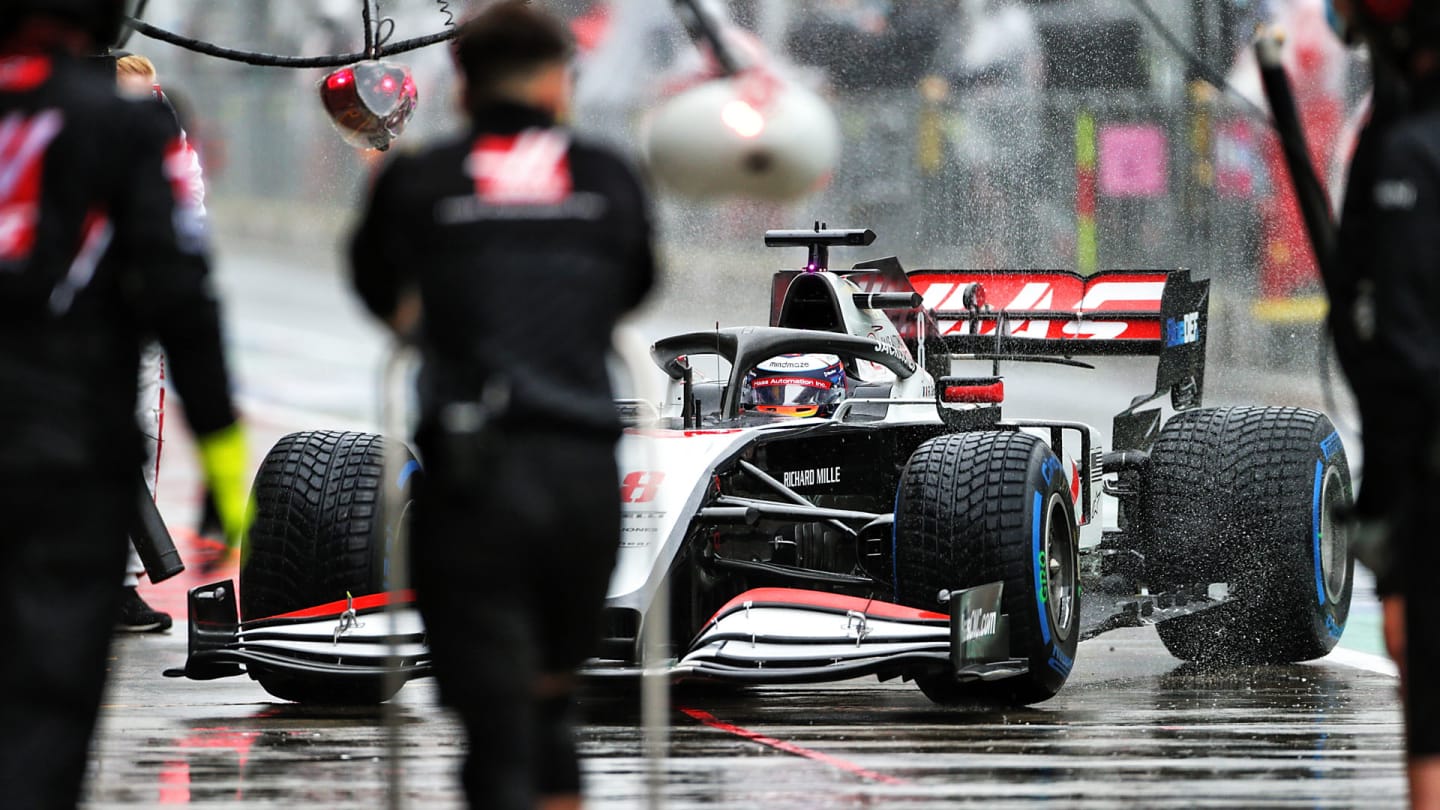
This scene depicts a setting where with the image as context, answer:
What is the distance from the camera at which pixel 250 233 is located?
2931 cm

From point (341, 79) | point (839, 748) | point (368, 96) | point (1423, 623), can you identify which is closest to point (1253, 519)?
point (839, 748)

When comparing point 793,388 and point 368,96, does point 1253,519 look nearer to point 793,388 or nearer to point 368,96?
point 793,388

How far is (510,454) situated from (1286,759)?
3.14 m

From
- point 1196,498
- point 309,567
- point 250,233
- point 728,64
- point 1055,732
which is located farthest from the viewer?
point 250,233

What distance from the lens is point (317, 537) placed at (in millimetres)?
7004

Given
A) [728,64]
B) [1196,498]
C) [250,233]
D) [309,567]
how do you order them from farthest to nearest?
[250,233], [1196,498], [309,567], [728,64]

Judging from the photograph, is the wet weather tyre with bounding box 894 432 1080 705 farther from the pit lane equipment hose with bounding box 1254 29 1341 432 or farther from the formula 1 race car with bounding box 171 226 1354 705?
the pit lane equipment hose with bounding box 1254 29 1341 432

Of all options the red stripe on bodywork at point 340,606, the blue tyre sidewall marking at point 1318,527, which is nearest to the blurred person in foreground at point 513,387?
the red stripe on bodywork at point 340,606

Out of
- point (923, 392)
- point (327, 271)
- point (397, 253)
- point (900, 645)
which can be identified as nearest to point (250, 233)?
point (327, 271)

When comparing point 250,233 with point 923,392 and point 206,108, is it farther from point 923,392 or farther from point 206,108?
point 923,392

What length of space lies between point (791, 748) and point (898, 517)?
1.17 m

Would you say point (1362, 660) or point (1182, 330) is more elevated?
point (1182, 330)

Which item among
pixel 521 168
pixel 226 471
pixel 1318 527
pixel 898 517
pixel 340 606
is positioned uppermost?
pixel 521 168

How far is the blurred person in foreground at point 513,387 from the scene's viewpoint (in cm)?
327
